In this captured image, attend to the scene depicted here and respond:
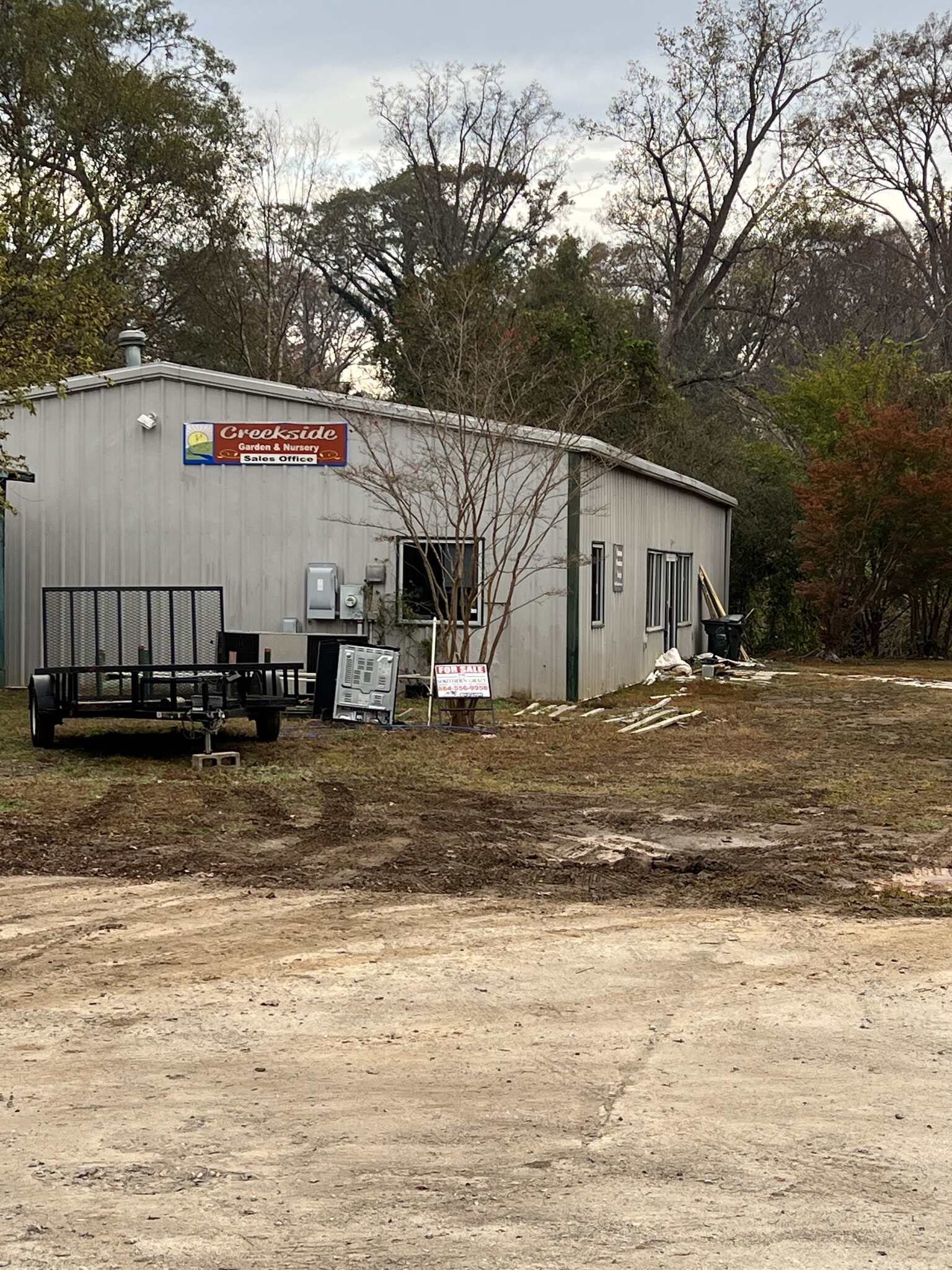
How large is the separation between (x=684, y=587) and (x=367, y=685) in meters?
11.4

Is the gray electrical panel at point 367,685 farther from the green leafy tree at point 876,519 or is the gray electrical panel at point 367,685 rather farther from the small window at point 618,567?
the green leafy tree at point 876,519

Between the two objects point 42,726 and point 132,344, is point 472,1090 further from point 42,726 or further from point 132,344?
point 132,344

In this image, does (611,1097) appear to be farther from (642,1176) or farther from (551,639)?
(551,639)

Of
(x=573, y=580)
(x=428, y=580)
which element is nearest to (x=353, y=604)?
(x=428, y=580)

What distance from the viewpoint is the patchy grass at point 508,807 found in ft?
25.4

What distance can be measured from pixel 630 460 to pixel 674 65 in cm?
2178

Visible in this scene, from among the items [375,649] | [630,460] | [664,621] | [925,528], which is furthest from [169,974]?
[925,528]

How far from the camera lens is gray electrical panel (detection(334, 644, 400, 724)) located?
14.5 meters

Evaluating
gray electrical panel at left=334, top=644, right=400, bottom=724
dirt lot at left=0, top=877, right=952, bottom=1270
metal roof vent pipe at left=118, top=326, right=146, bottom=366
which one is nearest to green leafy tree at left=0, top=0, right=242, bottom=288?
metal roof vent pipe at left=118, top=326, right=146, bottom=366

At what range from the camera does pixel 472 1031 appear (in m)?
5.04

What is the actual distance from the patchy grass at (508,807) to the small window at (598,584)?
313cm

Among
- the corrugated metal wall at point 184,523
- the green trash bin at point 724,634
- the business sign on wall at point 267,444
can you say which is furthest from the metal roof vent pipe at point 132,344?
the green trash bin at point 724,634

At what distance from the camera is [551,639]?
56.3 feet

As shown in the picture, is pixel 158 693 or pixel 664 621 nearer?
pixel 158 693
